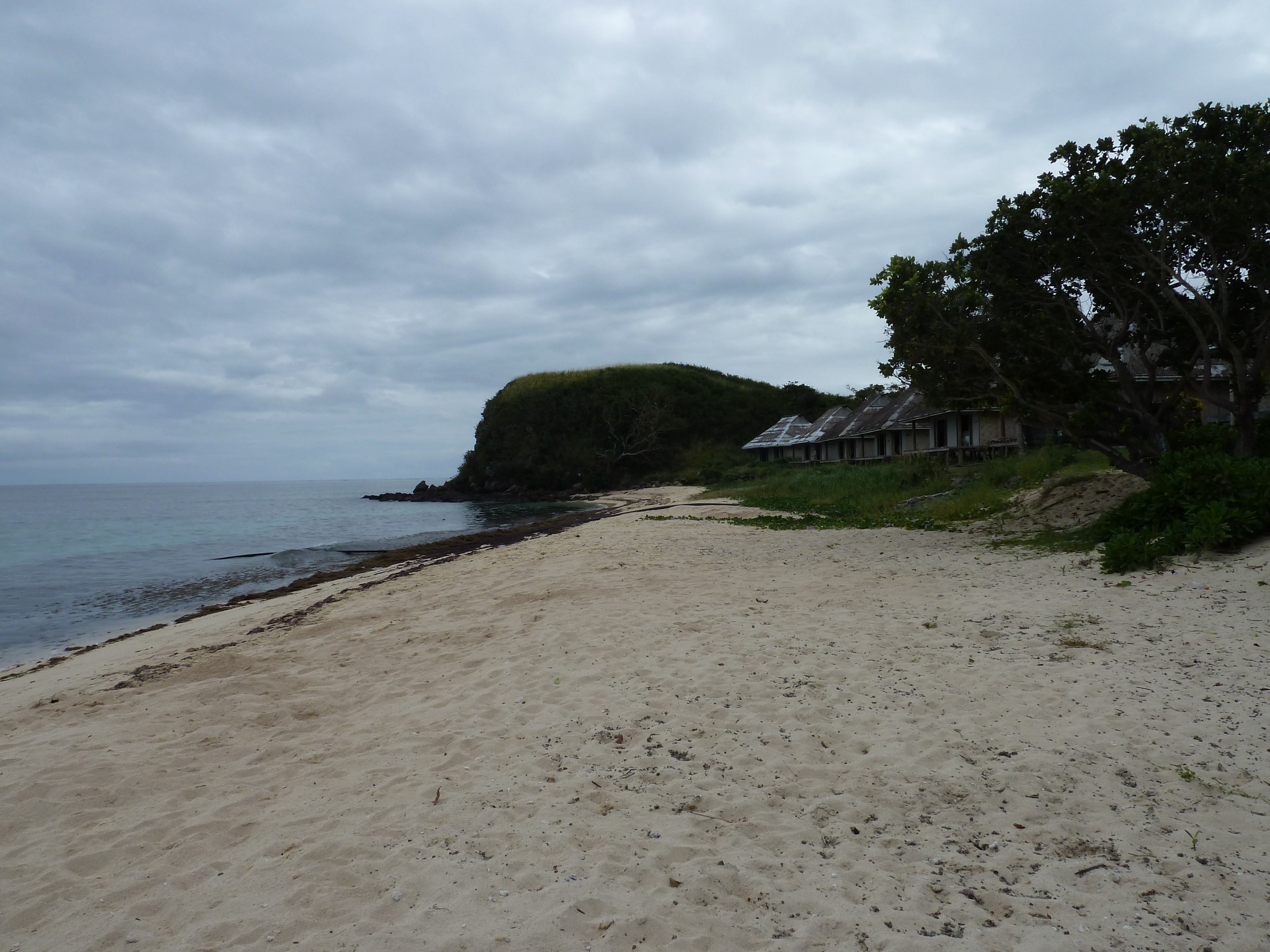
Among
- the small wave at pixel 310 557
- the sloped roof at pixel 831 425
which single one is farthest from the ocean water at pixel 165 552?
the sloped roof at pixel 831 425

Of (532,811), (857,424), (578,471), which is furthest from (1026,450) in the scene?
(578,471)

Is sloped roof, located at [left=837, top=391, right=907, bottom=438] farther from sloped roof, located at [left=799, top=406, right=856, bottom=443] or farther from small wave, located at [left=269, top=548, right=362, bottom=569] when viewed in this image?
small wave, located at [left=269, top=548, right=362, bottom=569]

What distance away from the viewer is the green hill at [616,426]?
64.8m

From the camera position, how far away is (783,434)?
53.1 meters

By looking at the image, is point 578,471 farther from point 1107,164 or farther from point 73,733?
point 73,733

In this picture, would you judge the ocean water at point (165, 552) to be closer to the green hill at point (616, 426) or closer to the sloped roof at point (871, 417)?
the green hill at point (616, 426)

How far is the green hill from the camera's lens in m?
64.8

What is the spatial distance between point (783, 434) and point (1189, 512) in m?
44.6

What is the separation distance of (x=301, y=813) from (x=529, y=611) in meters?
4.61

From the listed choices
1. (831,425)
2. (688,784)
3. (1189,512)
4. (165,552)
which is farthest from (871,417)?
(688,784)

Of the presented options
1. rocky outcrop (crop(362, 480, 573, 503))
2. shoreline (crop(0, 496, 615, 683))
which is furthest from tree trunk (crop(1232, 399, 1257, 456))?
rocky outcrop (crop(362, 480, 573, 503))

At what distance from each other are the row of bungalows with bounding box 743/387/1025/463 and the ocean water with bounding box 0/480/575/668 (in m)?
17.4

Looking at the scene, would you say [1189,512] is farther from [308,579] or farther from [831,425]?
[831,425]

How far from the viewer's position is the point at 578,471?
64.4 meters
